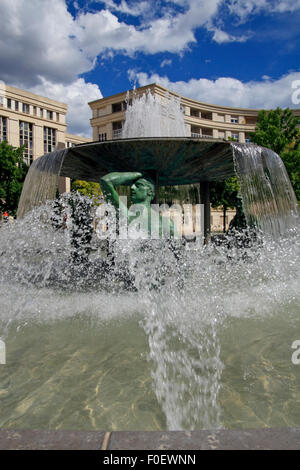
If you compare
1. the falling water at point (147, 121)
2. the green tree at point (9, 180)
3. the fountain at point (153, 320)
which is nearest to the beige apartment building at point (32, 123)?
the green tree at point (9, 180)

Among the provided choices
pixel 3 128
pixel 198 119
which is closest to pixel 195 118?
pixel 198 119

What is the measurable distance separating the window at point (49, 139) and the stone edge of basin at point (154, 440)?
5675 cm

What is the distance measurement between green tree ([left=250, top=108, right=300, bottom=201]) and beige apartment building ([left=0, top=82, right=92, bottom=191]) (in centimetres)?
Answer: 3275

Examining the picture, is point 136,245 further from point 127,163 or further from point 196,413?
point 196,413

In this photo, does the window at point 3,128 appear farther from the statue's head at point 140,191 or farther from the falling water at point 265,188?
the falling water at point 265,188

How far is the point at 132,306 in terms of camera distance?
474 centimetres

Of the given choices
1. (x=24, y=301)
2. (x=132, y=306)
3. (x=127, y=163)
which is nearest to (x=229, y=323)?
(x=132, y=306)

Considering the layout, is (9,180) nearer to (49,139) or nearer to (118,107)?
(118,107)

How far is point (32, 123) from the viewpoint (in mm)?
51469

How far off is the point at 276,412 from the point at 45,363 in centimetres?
208

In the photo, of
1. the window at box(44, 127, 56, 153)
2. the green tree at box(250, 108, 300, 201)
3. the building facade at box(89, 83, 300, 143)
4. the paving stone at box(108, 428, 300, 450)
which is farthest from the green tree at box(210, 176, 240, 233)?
the window at box(44, 127, 56, 153)

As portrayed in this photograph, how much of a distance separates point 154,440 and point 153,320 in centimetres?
289

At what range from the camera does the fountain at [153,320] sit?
2.35 meters

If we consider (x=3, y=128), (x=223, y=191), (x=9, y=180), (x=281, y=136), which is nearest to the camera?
(x=281, y=136)
